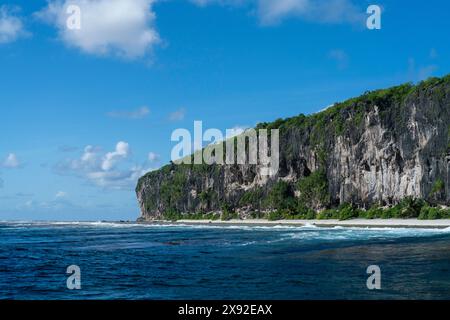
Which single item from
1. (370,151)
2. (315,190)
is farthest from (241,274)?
(315,190)

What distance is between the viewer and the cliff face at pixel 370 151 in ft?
326

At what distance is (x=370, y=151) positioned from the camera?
11919 centimetres

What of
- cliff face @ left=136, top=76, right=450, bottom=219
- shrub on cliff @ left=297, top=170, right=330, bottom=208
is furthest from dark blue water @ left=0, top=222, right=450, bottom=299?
shrub on cliff @ left=297, top=170, right=330, bottom=208

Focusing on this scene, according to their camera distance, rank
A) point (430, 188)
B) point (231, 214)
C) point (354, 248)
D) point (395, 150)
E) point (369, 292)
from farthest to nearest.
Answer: point (231, 214) → point (395, 150) → point (430, 188) → point (354, 248) → point (369, 292)

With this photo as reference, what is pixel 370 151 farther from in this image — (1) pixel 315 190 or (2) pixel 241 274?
(2) pixel 241 274

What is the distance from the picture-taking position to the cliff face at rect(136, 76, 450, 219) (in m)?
99.4

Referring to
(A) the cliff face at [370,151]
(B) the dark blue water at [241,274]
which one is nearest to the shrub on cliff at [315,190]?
(A) the cliff face at [370,151]

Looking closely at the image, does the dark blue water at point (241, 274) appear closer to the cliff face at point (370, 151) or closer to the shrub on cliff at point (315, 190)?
the cliff face at point (370, 151)

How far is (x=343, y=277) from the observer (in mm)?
28141
